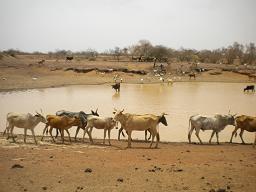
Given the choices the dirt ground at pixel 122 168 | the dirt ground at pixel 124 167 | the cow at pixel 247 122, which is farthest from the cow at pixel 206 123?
the dirt ground at pixel 122 168

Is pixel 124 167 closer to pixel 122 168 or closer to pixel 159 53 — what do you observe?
pixel 122 168

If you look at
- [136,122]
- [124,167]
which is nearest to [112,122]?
[136,122]

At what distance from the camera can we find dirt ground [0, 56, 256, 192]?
29.0 feet

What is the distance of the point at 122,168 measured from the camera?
1031 centimetres

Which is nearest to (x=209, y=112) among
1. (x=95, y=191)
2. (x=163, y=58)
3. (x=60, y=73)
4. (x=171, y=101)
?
(x=171, y=101)

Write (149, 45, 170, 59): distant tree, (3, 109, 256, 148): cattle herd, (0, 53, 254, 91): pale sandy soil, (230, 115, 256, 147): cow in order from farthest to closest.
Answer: (149, 45, 170, 59): distant tree < (0, 53, 254, 91): pale sandy soil < (230, 115, 256, 147): cow < (3, 109, 256, 148): cattle herd

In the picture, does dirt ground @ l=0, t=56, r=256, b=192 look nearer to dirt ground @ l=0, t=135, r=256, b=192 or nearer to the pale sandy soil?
dirt ground @ l=0, t=135, r=256, b=192

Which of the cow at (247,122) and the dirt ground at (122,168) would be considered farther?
the cow at (247,122)

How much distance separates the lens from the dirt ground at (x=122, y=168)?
29.0 feet

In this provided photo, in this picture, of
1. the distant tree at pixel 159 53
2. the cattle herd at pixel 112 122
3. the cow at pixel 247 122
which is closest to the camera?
the cattle herd at pixel 112 122

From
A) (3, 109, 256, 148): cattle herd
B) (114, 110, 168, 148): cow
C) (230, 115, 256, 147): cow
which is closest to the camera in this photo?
(3, 109, 256, 148): cattle herd

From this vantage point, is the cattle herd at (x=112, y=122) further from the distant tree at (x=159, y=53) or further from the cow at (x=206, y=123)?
the distant tree at (x=159, y=53)

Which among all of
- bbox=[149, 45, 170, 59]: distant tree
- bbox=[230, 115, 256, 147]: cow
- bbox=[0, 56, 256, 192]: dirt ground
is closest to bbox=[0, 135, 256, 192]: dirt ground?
bbox=[0, 56, 256, 192]: dirt ground

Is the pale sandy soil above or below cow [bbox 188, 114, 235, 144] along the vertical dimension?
below
